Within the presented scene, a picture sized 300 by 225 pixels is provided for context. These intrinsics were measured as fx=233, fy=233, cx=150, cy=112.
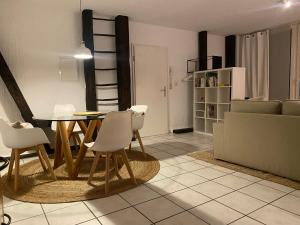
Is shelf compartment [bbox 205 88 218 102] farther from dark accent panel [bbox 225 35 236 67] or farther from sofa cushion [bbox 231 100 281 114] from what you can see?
sofa cushion [bbox 231 100 281 114]

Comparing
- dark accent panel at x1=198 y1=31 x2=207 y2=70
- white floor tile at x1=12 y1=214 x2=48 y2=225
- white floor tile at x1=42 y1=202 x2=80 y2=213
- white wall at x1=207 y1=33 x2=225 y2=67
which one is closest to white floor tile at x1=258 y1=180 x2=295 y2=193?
white floor tile at x1=42 y1=202 x2=80 y2=213

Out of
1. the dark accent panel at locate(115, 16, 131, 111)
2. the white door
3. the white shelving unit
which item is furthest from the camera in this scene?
the white door

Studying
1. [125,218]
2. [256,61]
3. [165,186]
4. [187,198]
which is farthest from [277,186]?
[256,61]

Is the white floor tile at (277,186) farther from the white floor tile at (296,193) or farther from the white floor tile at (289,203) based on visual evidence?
the white floor tile at (289,203)

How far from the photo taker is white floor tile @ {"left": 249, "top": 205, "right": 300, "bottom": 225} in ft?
5.69

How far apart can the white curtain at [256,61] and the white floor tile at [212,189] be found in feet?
12.8

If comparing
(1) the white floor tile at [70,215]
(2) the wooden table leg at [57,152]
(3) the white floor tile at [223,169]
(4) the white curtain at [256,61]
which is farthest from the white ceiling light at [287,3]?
(1) the white floor tile at [70,215]

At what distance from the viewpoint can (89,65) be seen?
4.11 metres

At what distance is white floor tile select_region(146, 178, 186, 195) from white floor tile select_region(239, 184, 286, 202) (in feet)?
2.05

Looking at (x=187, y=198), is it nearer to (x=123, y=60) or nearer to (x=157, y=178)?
(x=157, y=178)

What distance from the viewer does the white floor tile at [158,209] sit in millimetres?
1857

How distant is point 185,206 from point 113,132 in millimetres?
938

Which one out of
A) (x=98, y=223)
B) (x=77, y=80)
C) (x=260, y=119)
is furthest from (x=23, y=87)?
(x=260, y=119)

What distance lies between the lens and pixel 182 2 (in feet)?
12.3
